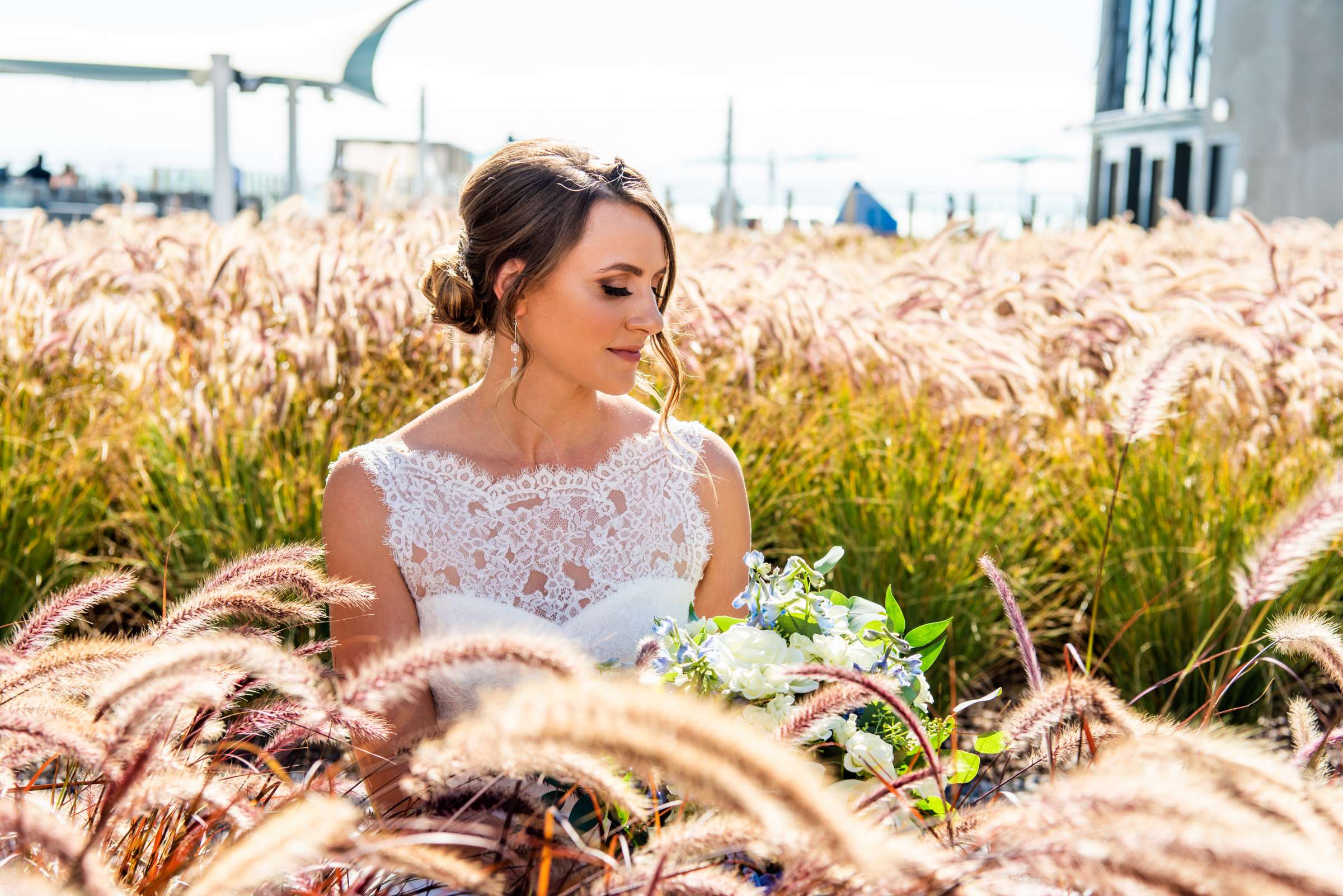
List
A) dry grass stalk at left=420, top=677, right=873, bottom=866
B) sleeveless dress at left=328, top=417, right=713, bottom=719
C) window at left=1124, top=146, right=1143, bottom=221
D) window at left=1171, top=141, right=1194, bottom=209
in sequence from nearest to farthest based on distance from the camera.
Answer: dry grass stalk at left=420, top=677, right=873, bottom=866 → sleeveless dress at left=328, top=417, right=713, bottom=719 → window at left=1171, top=141, right=1194, bottom=209 → window at left=1124, top=146, right=1143, bottom=221

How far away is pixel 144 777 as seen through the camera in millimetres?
993

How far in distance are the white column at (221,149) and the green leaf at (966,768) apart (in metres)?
11.8

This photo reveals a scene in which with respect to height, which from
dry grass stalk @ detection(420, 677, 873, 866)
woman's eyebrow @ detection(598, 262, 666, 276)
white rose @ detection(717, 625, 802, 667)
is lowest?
white rose @ detection(717, 625, 802, 667)

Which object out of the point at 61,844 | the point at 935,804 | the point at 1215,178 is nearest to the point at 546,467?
the point at 935,804

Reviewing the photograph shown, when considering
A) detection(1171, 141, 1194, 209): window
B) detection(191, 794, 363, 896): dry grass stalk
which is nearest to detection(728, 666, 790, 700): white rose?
detection(191, 794, 363, 896): dry grass stalk

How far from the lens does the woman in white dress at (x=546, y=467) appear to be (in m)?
2.46

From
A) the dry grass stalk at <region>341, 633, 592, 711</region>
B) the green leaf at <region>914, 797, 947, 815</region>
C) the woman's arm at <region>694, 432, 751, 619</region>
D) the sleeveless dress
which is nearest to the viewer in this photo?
the dry grass stalk at <region>341, 633, 592, 711</region>

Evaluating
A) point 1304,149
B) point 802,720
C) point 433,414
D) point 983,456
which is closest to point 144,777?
point 802,720

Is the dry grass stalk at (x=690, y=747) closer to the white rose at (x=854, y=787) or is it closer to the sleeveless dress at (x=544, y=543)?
the white rose at (x=854, y=787)

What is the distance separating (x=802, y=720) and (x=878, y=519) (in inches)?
112

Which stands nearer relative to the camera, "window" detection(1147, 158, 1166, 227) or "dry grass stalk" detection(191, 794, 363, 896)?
"dry grass stalk" detection(191, 794, 363, 896)

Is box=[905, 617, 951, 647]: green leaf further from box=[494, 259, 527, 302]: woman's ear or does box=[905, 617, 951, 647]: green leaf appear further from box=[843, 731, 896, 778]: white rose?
box=[494, 259, 527, 302]: woman's ear

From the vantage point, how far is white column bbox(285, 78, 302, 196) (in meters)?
16.0

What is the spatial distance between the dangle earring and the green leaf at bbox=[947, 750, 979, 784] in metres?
1.40
